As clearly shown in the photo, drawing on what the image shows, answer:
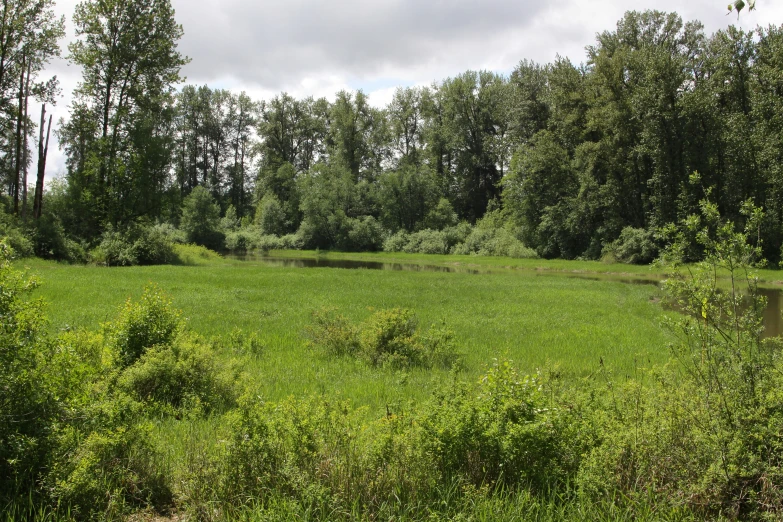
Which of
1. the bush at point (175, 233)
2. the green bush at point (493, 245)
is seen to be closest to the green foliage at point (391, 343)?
the green bush at point (493, 245)

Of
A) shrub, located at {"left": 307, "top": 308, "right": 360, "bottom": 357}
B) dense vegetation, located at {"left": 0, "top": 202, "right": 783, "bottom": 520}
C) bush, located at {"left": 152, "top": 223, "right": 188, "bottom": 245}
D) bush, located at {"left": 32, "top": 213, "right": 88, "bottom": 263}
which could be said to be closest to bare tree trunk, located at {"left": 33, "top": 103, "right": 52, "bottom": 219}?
bush, located at {"left": 32, "top": 213, "right": 88, "bottom": 263}

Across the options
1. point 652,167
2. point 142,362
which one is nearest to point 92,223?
point 142,362

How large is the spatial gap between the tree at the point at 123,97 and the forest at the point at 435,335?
19 cm

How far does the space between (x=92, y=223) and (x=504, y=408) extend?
3985 cm

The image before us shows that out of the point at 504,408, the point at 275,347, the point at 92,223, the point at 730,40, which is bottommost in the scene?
the point at 275,347

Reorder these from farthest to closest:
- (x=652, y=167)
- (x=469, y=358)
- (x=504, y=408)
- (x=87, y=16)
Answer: (x=652, y=167), (x=87, y=16), (x=469, y=358), (x=504, y=408)

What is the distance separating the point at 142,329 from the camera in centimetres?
784

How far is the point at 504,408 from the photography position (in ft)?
15.6

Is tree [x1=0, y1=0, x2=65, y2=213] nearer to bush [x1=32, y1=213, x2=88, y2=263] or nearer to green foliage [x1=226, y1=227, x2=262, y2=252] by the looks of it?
bush [x1=32, y1=213, x2=88, y2=263]

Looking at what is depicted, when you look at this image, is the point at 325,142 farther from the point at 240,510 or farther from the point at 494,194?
the point at 240,510

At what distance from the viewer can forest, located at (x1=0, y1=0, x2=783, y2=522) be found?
429 cm

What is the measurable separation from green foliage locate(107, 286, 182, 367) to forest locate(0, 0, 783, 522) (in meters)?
0.06

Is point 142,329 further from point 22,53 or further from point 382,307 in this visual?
point 22,53

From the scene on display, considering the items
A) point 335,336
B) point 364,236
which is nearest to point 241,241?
point 364,236
